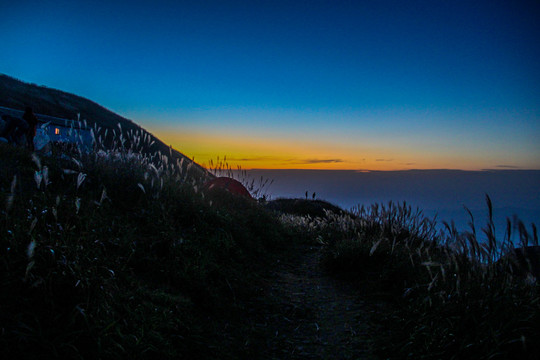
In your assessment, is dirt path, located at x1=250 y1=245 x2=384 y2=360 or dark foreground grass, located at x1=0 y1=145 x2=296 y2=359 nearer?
dark foreground grass, located at x1=0 y1=145 x2=296 y2=359

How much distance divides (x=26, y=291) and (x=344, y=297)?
182 inches

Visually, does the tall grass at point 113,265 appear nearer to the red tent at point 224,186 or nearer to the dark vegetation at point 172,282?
the dark vegetation at point 172,282

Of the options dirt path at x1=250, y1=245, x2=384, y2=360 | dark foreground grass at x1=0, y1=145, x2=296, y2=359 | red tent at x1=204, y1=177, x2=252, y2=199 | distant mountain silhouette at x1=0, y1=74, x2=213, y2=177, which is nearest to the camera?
dark foreground grass at x1=0, y1=145, x2=296, y2=359

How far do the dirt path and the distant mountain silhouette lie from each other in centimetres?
3139

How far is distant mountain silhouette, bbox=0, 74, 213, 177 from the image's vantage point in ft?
134

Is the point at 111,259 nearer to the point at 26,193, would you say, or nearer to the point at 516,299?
the point at 26,193

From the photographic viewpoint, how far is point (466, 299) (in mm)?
3398

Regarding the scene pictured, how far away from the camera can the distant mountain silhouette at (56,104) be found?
40812mm

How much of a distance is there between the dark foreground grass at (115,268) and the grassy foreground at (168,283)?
17 millimetres

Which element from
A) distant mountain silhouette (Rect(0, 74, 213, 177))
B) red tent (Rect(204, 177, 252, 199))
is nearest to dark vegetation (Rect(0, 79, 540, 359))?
red tent (Rect(204, 177, 252, 199))

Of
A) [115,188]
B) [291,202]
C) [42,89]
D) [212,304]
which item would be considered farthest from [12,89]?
[212,304]

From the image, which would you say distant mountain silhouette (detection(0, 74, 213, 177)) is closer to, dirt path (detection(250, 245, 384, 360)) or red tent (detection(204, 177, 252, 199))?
red tent (detection(204, 177, 252, 199))

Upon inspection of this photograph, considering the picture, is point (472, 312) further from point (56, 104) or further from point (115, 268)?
point (56, 104)

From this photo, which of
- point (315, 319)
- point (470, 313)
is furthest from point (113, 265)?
point (470, 313)
